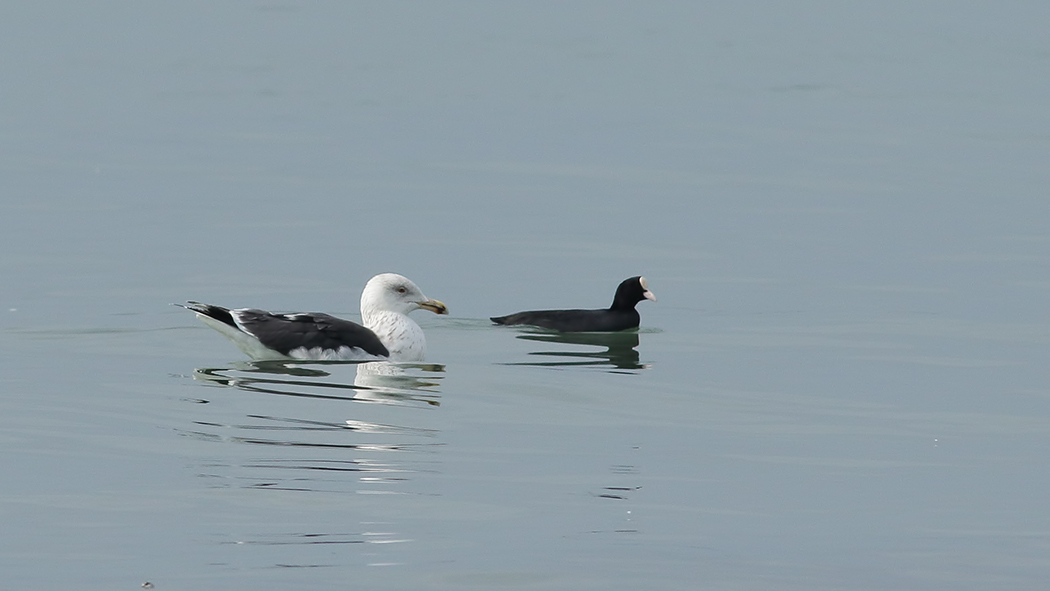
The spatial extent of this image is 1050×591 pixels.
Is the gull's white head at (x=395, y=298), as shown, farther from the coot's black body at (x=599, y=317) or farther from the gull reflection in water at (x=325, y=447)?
the coot's black body at (x=599, y=317)

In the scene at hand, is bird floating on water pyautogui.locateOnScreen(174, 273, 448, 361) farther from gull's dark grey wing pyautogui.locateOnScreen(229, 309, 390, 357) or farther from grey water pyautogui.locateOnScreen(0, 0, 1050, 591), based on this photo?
grey water pyautogui.locateOnScreen(0, 0, 1050, 591)

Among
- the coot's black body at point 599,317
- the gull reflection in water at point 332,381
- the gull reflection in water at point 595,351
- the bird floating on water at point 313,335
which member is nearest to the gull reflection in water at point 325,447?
the gull reflection in water at point 332,381

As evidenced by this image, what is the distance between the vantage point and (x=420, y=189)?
99.3 feet

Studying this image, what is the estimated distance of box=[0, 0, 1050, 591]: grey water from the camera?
9.50 metres

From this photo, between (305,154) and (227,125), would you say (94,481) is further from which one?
(227,125)

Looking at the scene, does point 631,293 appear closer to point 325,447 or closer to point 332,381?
point 332,381

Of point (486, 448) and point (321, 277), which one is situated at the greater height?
point (321, 277)

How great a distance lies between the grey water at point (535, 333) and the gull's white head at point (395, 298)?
2.56 feet

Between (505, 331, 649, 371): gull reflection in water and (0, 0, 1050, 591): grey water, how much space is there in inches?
3.3

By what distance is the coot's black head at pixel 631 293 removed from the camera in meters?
20.7

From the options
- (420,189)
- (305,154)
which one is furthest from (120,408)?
(305,154)

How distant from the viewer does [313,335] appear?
1669cm

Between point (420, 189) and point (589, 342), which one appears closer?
point (589, 342)

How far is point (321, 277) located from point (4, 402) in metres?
8.84
